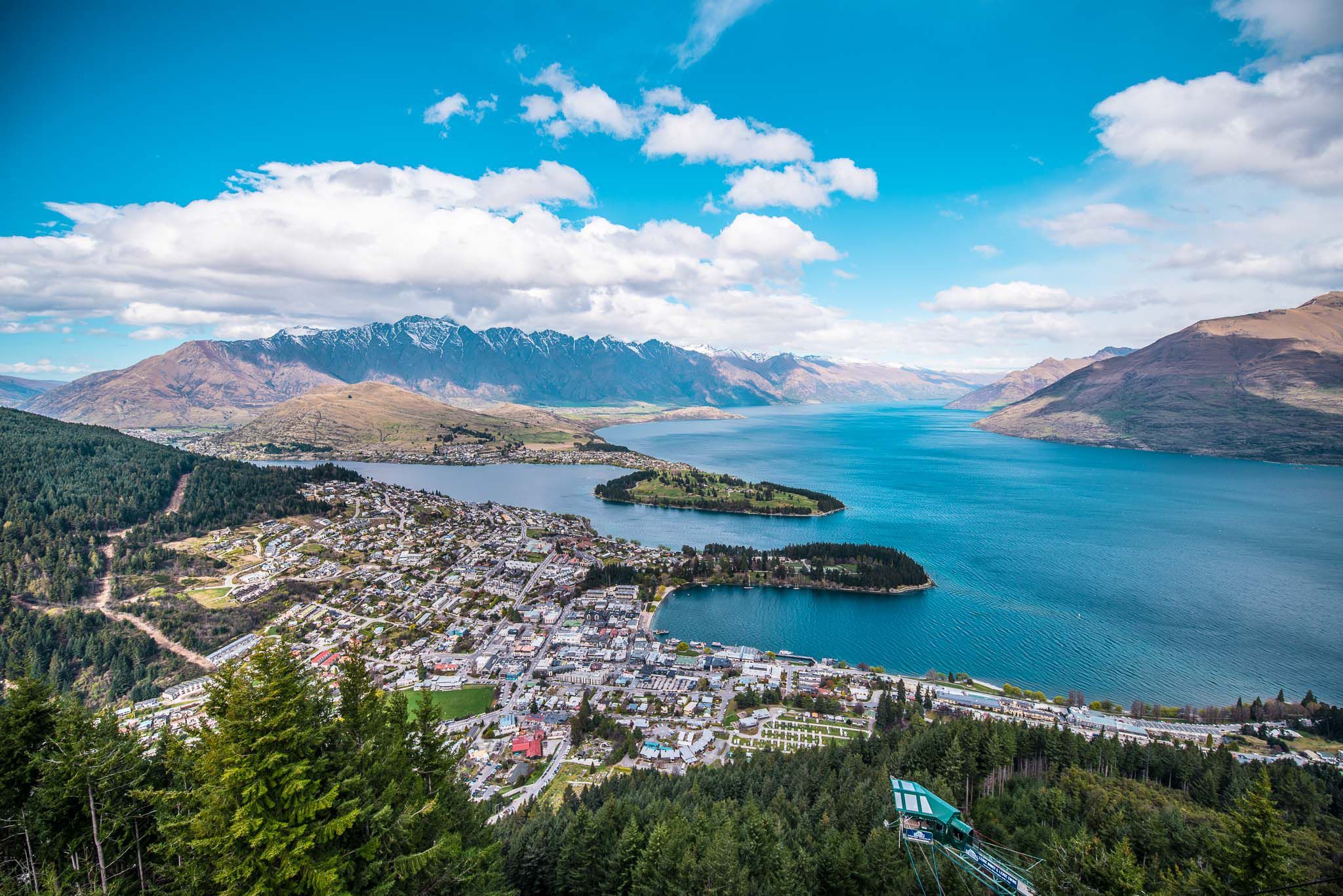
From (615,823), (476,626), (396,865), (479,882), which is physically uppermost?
(396,865)

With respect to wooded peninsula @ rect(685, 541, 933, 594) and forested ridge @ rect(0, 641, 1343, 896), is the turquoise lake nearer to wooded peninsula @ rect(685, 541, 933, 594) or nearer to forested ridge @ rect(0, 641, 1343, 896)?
wooded peninsula @ rect(685, 541, 933, 594)

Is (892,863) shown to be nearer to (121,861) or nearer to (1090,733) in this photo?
(121,861)

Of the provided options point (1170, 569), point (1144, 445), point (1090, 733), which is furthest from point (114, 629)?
point (1144, 445)

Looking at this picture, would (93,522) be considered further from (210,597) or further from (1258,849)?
(1258,849)

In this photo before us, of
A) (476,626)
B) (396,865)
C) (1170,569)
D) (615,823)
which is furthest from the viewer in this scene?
(1170,569)

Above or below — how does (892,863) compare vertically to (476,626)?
above

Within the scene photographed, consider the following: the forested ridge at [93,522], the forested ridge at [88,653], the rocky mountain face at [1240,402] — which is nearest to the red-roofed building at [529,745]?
the forested ridge at [93,522]
